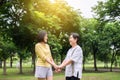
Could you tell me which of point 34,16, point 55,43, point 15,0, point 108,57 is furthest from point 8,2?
point 108,57

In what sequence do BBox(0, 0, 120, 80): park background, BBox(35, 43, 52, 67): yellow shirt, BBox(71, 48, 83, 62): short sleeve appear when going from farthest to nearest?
BBox(0, 0, 120, 80): park background, BBox(35, 43, 52, 67): yellow shirt, BBox(71, 48, 83, 62): short sleeve

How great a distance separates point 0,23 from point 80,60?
2442 centimetres

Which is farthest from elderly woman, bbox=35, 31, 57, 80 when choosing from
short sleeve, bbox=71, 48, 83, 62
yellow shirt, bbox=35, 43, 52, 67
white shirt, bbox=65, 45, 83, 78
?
short sleeve, bbox=71, 48, 83, 62

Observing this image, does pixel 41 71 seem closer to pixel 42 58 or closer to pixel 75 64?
pixel 42 58

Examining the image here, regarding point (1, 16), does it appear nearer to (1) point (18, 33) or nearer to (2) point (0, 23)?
(2) point (0, 23)

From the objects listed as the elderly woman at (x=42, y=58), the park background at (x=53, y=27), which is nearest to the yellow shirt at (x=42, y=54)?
the elderly woman at (x=42, y=58)

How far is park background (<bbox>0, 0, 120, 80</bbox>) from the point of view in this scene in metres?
28.7

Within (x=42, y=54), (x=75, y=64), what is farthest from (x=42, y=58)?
(x=75, y=64)

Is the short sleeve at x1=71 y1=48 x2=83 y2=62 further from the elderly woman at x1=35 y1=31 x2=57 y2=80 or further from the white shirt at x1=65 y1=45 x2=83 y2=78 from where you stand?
the elderly woman at x1=35 y1=31 x2=57 y2=80

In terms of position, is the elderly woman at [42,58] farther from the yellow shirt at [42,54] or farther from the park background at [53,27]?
the park background at [53,27]

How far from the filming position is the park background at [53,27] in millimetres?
28734

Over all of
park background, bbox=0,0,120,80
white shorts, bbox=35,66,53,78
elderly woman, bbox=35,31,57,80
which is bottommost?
white shorts, bbox=35,66,53,78

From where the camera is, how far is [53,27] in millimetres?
Answer: 36625

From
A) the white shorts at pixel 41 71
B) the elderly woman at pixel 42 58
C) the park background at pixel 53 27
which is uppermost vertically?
the park background at pixel 53 27
